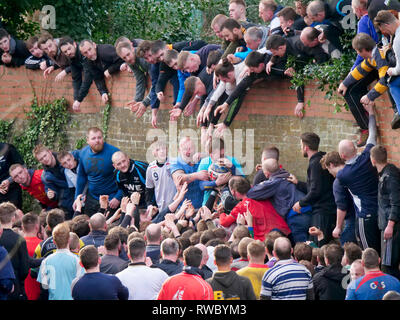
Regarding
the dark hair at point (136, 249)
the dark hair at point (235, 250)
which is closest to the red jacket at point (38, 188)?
the dark hair at point (235, 250)

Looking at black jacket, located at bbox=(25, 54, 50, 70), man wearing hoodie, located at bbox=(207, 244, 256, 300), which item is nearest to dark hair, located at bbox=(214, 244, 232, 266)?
man wearing hoodie, located at bbox=(207, 244, 256, 300)

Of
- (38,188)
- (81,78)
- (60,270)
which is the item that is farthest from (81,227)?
(81,78)

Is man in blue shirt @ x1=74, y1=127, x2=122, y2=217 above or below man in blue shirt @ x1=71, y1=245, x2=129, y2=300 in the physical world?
above

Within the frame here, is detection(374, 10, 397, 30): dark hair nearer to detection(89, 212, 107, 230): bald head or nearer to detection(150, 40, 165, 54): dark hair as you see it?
detection(89, 212, 107, 230): bald head

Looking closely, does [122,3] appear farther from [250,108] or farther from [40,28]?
[250,108]

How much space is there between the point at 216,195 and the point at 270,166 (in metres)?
1.30

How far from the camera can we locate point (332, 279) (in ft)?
28.0

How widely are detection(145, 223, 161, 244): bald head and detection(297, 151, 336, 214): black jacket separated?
88.4 inches

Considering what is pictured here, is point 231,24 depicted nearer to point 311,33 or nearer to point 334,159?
point 311,33

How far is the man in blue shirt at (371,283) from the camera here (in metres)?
7.84

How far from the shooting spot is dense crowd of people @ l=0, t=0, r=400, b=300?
26.9 ft

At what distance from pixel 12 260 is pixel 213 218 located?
11.4ft

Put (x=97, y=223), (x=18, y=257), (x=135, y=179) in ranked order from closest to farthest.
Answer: (x=18, y=257), (x=97, y=223), (x=135, y=179)

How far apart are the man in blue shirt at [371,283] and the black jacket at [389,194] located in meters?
1.69
